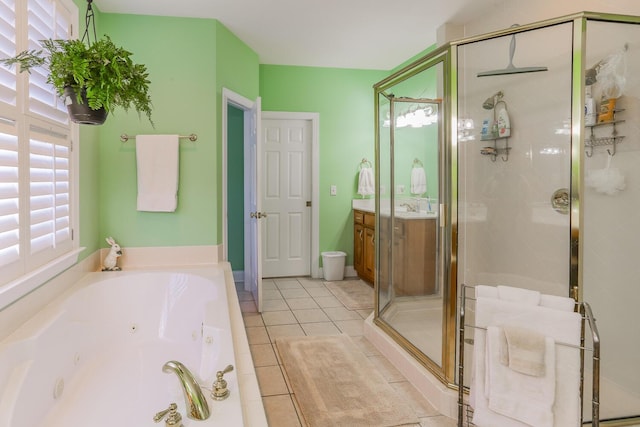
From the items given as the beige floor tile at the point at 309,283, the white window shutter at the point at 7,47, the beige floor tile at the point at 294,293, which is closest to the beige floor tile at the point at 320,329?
the beige floor tile at the point at 294,293

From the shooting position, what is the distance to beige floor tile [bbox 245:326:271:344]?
3.33m

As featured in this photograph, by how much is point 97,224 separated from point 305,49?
267cm

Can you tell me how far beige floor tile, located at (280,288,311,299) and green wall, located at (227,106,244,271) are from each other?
74cm

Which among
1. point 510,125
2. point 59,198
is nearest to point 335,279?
point 510,125

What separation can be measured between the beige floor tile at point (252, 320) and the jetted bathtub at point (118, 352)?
726mm

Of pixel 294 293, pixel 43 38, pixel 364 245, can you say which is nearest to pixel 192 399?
pixel 43 38

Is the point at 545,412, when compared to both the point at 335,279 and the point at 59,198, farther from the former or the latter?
the point at 335,279

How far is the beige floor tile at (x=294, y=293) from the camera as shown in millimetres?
4621

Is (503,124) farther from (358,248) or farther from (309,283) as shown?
(309,283)

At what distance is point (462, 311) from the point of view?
2.05 m

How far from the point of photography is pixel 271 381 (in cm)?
268

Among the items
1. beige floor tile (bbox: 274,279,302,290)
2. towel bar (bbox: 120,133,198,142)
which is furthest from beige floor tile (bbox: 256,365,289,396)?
beige floor tile (bbox: 274,279,302,290)

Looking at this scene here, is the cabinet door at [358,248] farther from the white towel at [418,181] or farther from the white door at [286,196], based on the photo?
the white towel at [418,181]

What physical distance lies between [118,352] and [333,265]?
2.95 metres
